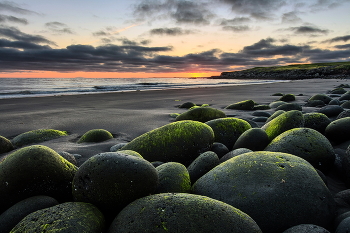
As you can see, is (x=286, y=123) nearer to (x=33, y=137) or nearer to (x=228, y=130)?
(x=228, y=130)

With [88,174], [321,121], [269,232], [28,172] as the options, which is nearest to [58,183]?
[28,172]

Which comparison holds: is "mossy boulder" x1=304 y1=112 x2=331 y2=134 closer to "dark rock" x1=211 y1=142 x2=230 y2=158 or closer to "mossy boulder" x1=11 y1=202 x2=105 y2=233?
"dark rock" x1=211 y1=142 x2=230 y2=158

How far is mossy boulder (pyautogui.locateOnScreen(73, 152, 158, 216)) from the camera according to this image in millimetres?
1701

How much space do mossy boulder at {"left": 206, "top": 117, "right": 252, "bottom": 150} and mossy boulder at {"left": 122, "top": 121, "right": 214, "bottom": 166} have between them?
48cm

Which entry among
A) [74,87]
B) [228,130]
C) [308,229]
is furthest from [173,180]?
[74,87]

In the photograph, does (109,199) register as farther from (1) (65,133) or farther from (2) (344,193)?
(1) (65,133)

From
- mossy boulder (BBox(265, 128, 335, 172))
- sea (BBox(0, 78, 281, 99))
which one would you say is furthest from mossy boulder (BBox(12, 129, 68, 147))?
sea (BBox(0, 78, 281, 99))

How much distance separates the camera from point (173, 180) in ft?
6.57

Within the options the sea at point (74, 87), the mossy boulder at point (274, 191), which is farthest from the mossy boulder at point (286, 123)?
the sea at point (74, 87)

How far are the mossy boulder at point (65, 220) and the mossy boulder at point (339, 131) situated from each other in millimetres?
3144

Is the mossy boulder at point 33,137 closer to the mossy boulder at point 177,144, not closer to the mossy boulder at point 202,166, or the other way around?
the mossy boulder at point 177,144

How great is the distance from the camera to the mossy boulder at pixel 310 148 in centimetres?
250

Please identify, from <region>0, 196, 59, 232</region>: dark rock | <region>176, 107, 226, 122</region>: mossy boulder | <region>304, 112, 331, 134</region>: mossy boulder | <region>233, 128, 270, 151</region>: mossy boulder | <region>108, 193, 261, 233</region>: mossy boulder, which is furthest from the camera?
<region>176, 107, 226, 122</region>: mossy boulder

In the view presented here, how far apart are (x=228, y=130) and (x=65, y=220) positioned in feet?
8.82
